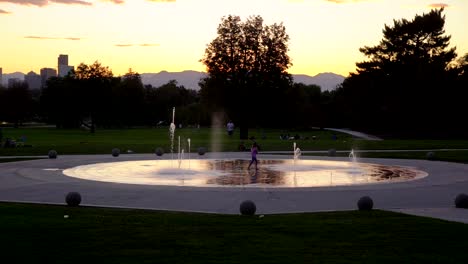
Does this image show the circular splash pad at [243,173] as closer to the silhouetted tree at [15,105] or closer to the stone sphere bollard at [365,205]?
the stone sphere bollard at [365,205]

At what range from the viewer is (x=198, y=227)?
14.8 meters

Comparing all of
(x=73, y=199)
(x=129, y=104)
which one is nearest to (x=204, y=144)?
(x=73, y=199)

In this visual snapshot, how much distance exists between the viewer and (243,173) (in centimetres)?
2981

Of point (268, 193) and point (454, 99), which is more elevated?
point (454, 99)

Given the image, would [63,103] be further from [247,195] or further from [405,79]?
[247,195]

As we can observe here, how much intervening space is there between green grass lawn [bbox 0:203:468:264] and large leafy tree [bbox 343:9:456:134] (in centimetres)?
6822

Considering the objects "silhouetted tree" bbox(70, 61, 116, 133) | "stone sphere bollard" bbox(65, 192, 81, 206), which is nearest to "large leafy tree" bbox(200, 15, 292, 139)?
"silhouetted tree" bbox(70, 61, 116, 133)

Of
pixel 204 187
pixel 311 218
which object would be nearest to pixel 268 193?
pixel 204 187

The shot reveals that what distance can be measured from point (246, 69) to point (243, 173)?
171 feet

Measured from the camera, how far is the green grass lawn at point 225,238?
457 inches

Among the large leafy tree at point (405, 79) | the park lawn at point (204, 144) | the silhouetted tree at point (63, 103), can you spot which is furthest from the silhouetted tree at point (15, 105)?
the large leafy tree at point (405, 79)

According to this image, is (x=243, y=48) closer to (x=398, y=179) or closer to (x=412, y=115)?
(x=412, y=115)

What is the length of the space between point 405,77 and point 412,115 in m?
5.43

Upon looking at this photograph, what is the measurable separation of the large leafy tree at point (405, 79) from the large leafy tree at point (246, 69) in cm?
1315
